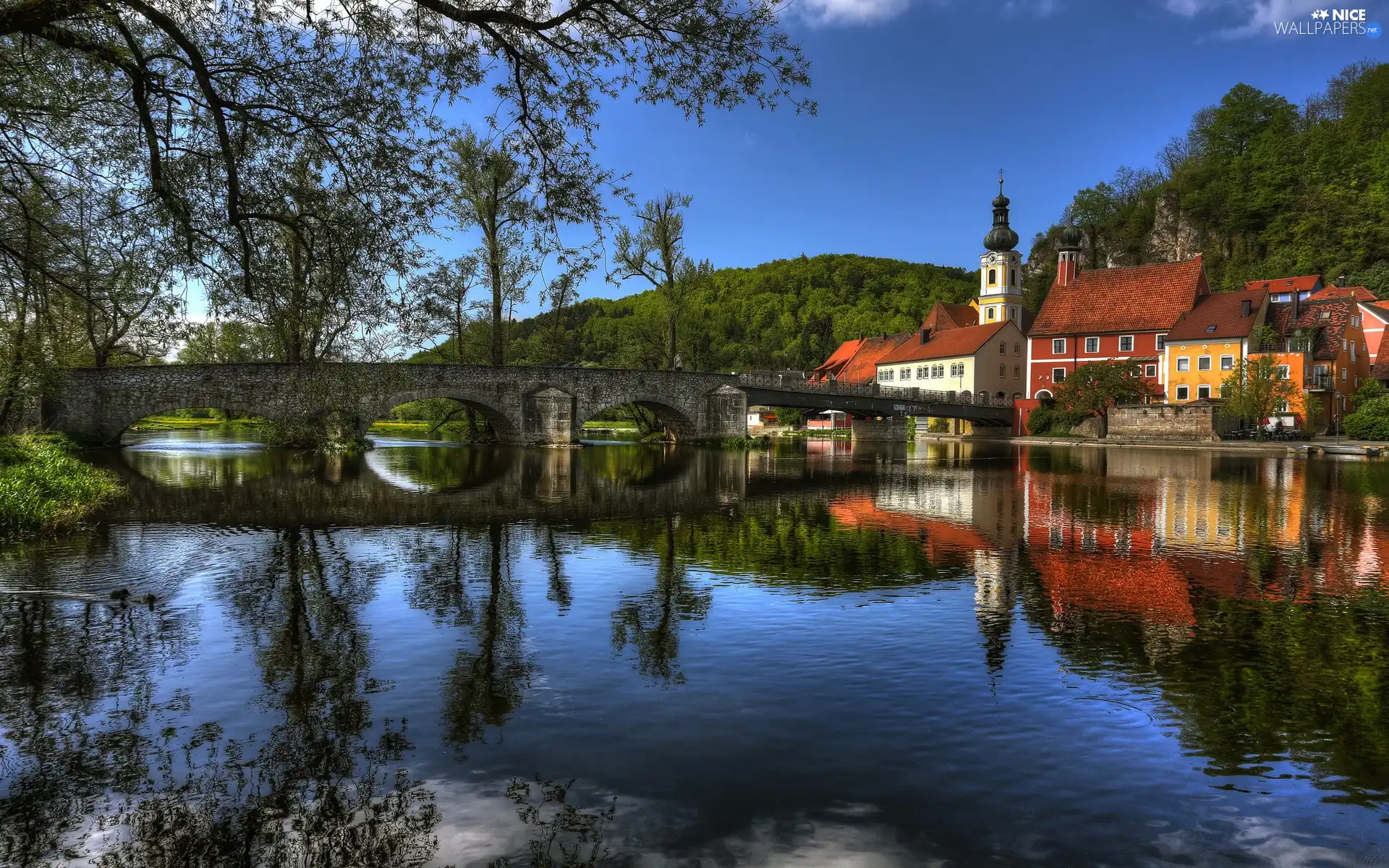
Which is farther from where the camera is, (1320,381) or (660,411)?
(1320,381)

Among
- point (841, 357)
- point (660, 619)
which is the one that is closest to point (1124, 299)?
point (841, 357)

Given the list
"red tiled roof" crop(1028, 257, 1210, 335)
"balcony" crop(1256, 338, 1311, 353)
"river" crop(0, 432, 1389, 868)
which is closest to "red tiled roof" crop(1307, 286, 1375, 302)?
"balcony" crop(1256, 338, 1311, 353)

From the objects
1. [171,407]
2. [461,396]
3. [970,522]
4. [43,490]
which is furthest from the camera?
[461,396]

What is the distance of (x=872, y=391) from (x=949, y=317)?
29712 millimetres

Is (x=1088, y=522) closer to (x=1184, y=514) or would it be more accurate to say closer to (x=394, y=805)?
(x=1184, y=514)

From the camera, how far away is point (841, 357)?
100000 mm

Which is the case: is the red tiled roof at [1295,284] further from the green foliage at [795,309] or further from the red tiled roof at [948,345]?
the green foliage at [795,309]

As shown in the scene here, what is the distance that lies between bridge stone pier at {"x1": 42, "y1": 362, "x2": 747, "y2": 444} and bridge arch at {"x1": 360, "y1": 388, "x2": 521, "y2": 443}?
2.3 inches

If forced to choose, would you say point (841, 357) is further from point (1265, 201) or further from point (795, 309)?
point (1265, 201)

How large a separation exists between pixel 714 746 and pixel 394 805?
226 cm

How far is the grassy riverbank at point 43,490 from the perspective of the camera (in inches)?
579

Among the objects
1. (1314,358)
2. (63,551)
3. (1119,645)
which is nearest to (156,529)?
(63,551)

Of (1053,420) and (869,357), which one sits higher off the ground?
(869,357)

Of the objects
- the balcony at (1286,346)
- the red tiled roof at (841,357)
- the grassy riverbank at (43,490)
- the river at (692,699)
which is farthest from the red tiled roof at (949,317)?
the grassy riverbank at (43,490)
